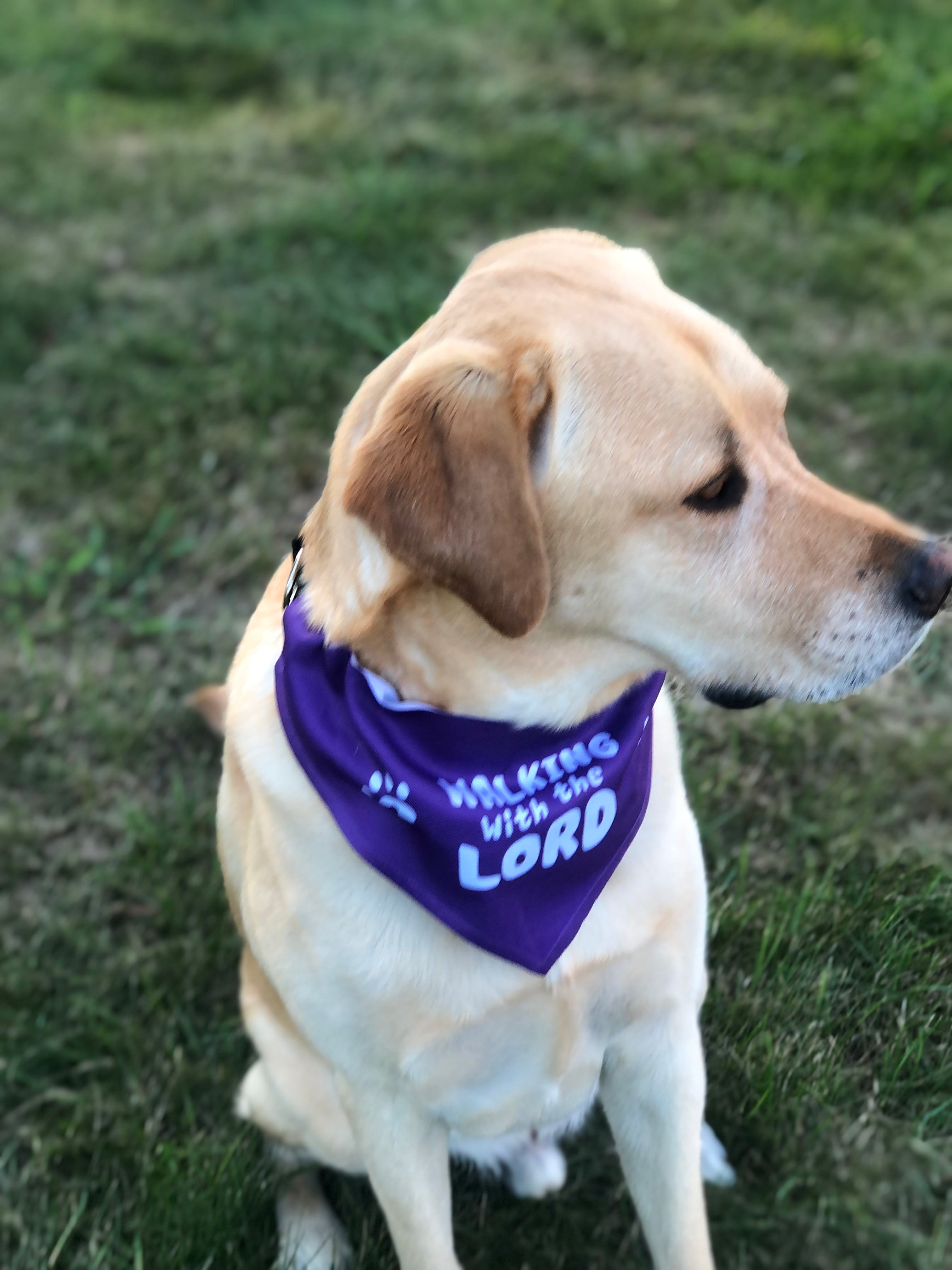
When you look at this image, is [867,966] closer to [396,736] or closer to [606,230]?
[396,736]

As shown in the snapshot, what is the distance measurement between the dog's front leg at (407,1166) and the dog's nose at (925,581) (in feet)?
3.58

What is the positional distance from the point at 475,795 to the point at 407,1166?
2.09 feet

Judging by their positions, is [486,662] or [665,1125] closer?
[486,662]

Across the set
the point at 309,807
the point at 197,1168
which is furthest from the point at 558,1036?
the point at 197,1168

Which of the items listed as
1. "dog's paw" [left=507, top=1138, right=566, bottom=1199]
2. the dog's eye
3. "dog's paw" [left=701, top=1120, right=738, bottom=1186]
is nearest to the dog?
the dog's eye

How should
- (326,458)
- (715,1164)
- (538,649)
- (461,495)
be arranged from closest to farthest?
(461,495)
(538,649)
(715,1164)
(326,458)

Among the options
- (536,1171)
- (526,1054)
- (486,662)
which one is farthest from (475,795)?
(536,1171)

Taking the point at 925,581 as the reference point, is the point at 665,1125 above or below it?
below

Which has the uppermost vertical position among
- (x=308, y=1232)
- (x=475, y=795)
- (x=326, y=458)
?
(x=475, y=795)

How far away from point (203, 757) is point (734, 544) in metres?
2.20

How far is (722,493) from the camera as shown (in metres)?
1.68

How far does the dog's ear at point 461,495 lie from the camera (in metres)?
1.56

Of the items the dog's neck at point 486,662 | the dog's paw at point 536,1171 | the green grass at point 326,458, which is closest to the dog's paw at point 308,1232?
the green grass at point 326,458

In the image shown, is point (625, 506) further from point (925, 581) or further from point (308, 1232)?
point (308, 1232)
